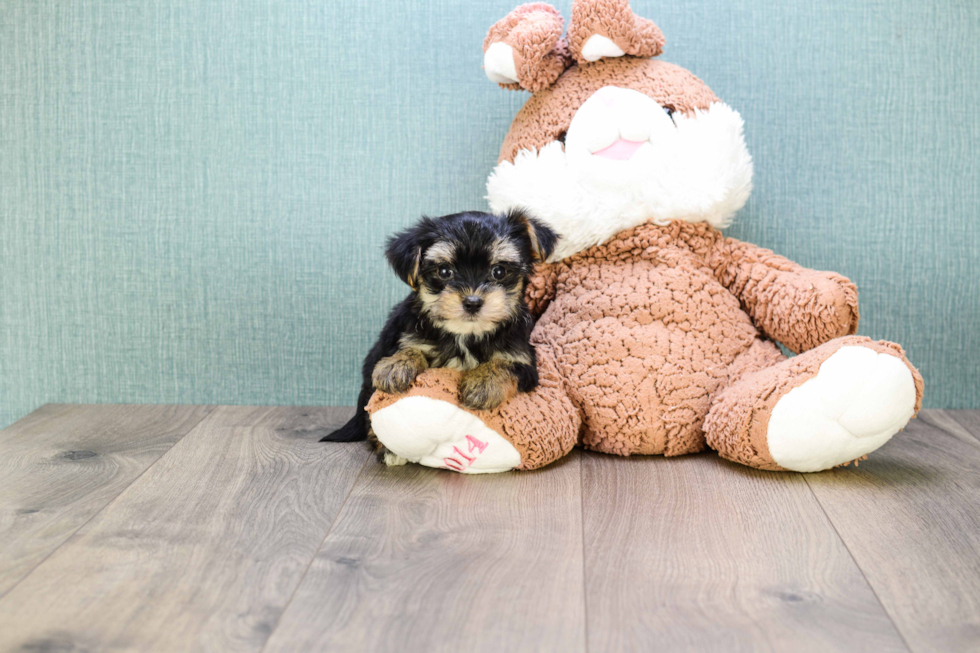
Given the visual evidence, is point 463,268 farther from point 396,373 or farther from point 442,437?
point 442,437

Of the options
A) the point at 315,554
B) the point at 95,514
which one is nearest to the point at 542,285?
the point at 315,554

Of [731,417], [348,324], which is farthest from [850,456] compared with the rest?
[348,324]

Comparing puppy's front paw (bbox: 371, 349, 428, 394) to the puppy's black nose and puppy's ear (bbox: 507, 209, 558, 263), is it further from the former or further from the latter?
puppy's ear (bbox: 507, 209, 558, 263)

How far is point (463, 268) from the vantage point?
1854 mm

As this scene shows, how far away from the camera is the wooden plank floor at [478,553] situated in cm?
128

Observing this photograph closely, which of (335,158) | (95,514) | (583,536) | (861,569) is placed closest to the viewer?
(861,569)

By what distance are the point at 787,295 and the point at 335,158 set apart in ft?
4.83

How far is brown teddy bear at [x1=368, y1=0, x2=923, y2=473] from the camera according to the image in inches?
77.2

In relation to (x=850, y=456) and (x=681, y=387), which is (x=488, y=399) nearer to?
(x=681, y=387)

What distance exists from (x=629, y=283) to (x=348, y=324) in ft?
3.28

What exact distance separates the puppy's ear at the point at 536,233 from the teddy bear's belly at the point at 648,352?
29 centimetres

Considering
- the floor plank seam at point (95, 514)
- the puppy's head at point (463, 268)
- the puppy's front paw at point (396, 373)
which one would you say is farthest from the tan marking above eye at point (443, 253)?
the floor plank seam at point (95, 514)

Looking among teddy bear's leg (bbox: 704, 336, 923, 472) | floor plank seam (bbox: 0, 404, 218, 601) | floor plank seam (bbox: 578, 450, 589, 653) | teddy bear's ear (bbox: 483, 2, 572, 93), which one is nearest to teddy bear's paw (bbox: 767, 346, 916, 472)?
teddy bear's leg (bbox: 704, 336, 923, 472)

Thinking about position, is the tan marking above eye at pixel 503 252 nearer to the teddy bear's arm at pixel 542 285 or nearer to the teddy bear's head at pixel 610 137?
the teddy bear's head at pixel 610 137
